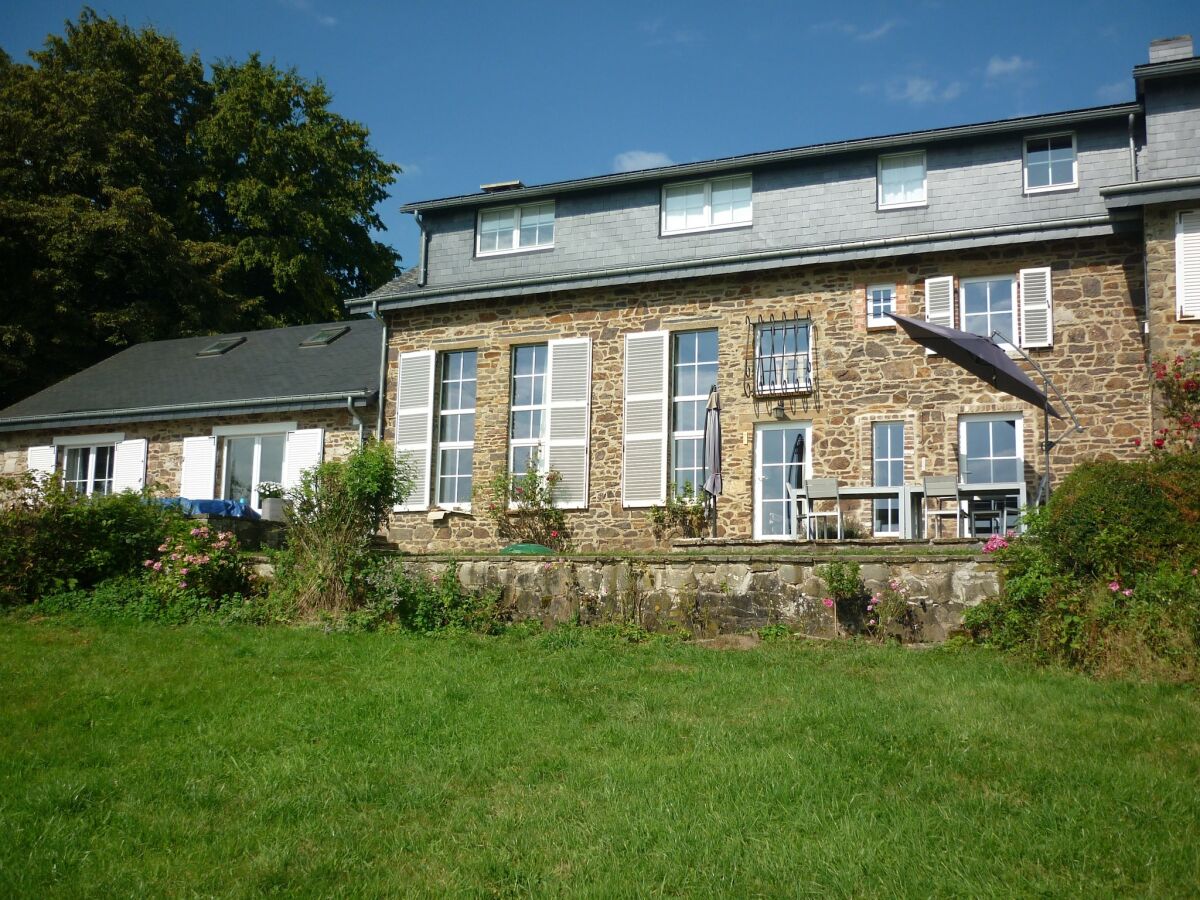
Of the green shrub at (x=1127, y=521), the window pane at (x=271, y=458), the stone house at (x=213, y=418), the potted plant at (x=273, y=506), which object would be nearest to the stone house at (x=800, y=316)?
the stone house at (x=213, y=418)

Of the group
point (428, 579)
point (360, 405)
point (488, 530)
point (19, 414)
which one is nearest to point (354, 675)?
point (428, 579)

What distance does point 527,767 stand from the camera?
5445 mm

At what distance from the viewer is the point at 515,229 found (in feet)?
54.4

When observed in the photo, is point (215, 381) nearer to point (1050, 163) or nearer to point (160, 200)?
point (160, 200)

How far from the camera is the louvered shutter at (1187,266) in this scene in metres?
12.0

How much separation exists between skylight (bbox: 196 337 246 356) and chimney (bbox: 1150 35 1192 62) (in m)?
15.8

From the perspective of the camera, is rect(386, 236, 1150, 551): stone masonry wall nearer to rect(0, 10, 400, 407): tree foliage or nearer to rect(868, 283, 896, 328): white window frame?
rect(868, 283, 896, 328): white window frame

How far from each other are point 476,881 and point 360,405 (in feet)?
42.7

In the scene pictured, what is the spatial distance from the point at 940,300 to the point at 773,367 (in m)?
2.21

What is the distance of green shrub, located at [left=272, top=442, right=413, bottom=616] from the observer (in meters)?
10.2

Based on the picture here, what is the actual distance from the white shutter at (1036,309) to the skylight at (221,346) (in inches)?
560

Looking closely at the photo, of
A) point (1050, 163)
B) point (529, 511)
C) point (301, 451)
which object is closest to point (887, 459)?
point (1050, 163)

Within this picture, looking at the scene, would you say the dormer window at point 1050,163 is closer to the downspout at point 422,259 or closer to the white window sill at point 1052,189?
the white window sill at point 1052,189

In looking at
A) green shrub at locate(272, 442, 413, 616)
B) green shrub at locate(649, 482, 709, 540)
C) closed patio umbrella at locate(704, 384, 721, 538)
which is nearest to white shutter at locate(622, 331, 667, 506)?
green shrub at locate(649, 482, 709, 540)
